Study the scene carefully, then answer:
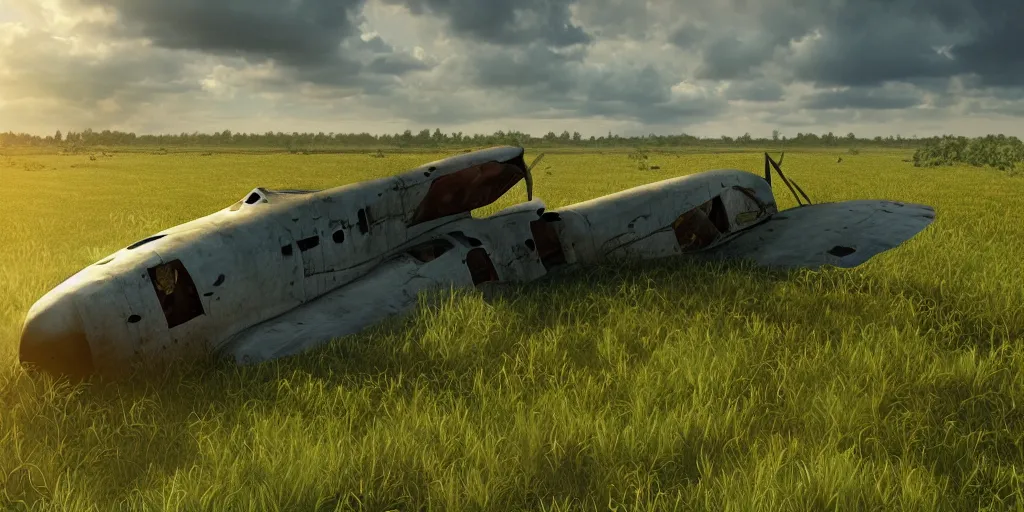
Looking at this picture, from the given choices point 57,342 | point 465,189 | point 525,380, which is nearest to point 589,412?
point 525,380

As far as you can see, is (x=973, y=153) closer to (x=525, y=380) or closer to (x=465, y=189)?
(x=465, y=189)

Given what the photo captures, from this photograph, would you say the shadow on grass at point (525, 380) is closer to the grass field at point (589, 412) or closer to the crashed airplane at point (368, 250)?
the grass field at point (589, 412)

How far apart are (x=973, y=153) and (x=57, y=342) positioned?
3053 inches

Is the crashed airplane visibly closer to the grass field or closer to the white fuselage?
the white fuselage

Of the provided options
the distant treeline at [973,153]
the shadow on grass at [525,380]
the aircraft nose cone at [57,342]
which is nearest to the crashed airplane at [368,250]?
the aircraft nose cone at [57,342]

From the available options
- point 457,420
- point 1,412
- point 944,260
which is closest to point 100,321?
point 1,412

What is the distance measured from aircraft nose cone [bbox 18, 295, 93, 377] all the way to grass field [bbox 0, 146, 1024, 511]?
16 centimetres

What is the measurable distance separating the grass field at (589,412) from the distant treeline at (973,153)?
59713 mm

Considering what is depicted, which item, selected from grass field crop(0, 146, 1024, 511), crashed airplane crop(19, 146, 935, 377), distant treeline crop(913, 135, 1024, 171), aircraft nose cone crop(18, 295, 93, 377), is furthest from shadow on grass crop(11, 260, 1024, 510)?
distant treeline crop(913, 135, 1024, 171)

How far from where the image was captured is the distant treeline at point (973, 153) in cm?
5530

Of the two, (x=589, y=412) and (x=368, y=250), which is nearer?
(x=589, y=412)

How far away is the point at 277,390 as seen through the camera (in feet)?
16.0

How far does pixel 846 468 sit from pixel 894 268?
21.5ft

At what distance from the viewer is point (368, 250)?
7.00 meters
